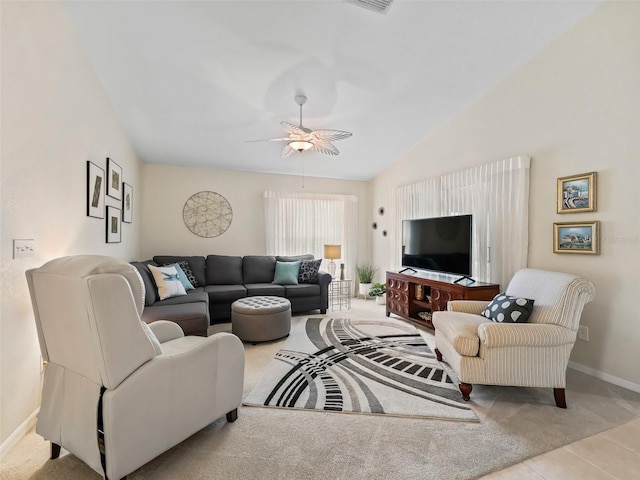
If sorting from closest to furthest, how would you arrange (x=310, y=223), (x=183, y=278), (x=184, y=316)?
(x=184, y=316), (x=183, y=278), (x=310, y=223)

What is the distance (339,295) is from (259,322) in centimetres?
230

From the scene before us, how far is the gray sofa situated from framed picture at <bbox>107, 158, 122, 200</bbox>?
33.9 inches

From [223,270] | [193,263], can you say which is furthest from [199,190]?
[223,270]

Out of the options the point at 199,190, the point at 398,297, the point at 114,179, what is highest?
the point at 199,190

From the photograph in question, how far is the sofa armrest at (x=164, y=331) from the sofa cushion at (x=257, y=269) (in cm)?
267

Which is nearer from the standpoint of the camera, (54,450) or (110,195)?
(54,450)

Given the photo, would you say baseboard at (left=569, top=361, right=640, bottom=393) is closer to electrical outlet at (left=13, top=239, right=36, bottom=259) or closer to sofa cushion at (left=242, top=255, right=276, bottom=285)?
sofa cushion at (left=242, top=255, right=276, bottom=285)

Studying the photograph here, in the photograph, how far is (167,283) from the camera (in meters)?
3.79

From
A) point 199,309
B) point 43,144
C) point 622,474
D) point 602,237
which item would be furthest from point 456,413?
point 43,144

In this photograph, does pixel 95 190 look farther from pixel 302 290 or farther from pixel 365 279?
pixel 365 279

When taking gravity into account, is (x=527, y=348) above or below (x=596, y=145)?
below

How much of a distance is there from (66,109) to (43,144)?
0.48m

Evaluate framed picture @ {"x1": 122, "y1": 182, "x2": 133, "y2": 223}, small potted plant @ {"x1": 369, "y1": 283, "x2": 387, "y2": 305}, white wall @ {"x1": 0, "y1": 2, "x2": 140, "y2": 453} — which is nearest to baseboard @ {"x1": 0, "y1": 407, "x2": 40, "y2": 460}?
white wall @ {"x1": 0, "y1": 2, "x2": 140, "y2": 453}

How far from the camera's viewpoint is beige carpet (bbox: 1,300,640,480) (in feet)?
5.23
